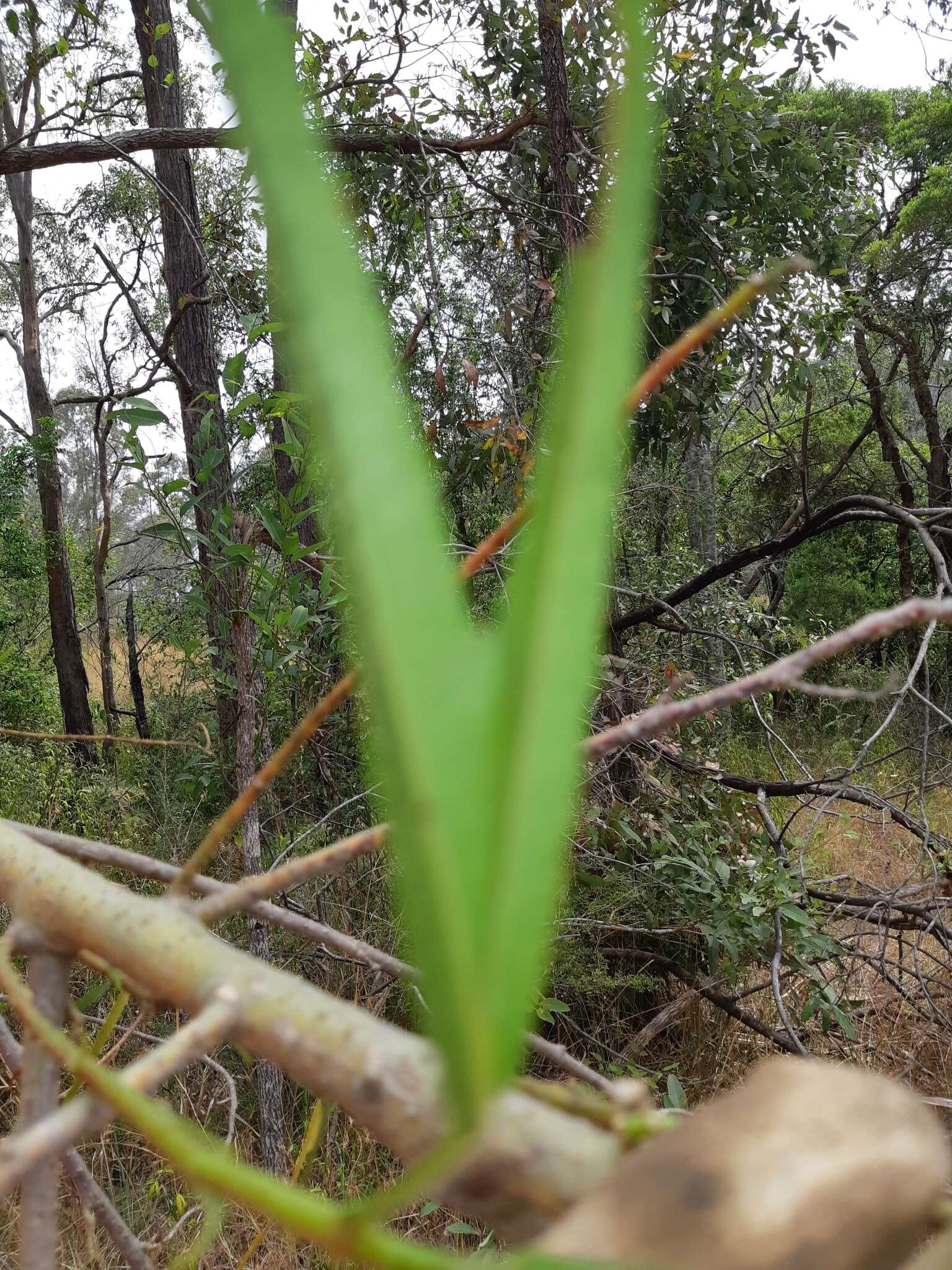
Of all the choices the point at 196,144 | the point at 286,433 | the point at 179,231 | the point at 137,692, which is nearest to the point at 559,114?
the point at 196,144

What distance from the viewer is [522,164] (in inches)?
75.6

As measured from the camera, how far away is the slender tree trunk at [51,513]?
15.2 feet

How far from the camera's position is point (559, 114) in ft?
5.29

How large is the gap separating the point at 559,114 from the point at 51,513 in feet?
14.6

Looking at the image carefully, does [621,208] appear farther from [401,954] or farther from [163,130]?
[163,130]

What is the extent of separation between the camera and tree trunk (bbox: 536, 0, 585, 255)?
158 centimetres

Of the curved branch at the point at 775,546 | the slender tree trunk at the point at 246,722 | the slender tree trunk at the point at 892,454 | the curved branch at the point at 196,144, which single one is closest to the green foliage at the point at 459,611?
the slender tree trunk at the point at 246,722

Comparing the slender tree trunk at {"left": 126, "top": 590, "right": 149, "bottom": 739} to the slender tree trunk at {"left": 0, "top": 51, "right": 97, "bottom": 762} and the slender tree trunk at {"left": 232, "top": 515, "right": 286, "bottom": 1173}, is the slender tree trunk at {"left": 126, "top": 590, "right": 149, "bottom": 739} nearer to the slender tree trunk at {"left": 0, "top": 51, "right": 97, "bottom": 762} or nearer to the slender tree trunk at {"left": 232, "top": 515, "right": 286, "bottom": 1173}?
the slender tree trunk at {"left": 0, "top": 51, "right": 97, "bottom": 762}

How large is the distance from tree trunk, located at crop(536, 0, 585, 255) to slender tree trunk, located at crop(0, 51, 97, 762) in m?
3.58

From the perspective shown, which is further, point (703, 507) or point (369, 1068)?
point (703, 507)

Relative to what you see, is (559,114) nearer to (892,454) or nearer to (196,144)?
(196,144)

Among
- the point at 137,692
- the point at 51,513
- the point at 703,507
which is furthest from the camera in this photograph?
the point at 51,513

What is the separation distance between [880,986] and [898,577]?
4.95 metres

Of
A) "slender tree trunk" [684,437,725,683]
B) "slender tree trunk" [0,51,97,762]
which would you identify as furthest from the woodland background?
"slender tree trunk" [0,51,97,762]
